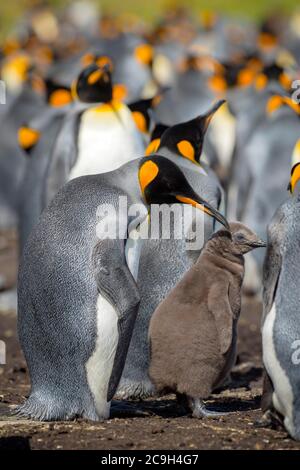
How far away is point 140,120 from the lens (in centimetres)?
750

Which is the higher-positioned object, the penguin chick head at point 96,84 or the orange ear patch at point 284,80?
the orange ear patch at point 284,80

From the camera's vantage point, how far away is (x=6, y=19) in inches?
1234

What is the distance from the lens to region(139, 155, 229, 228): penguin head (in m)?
4.50

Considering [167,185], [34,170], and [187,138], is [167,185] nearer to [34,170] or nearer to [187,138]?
[187,138]

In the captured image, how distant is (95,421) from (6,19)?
1106 inches

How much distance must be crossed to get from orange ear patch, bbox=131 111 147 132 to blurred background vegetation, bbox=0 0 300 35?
22.6m

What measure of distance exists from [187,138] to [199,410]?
5.40 feet

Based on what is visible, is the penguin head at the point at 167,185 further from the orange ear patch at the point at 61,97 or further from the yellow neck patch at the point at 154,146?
the orange ear patch at the point at 61,97

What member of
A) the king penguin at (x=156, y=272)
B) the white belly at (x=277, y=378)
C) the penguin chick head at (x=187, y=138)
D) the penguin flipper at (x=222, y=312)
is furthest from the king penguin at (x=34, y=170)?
the white belly at (x=277, y=378)

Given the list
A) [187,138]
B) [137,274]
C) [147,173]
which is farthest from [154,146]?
[147,173]

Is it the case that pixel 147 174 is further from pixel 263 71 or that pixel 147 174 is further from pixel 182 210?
pixel 263 71

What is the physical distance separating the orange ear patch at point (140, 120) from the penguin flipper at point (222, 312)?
304cm

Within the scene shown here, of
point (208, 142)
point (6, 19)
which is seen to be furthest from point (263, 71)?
point (6, 19)

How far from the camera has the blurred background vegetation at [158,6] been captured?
101 ft
